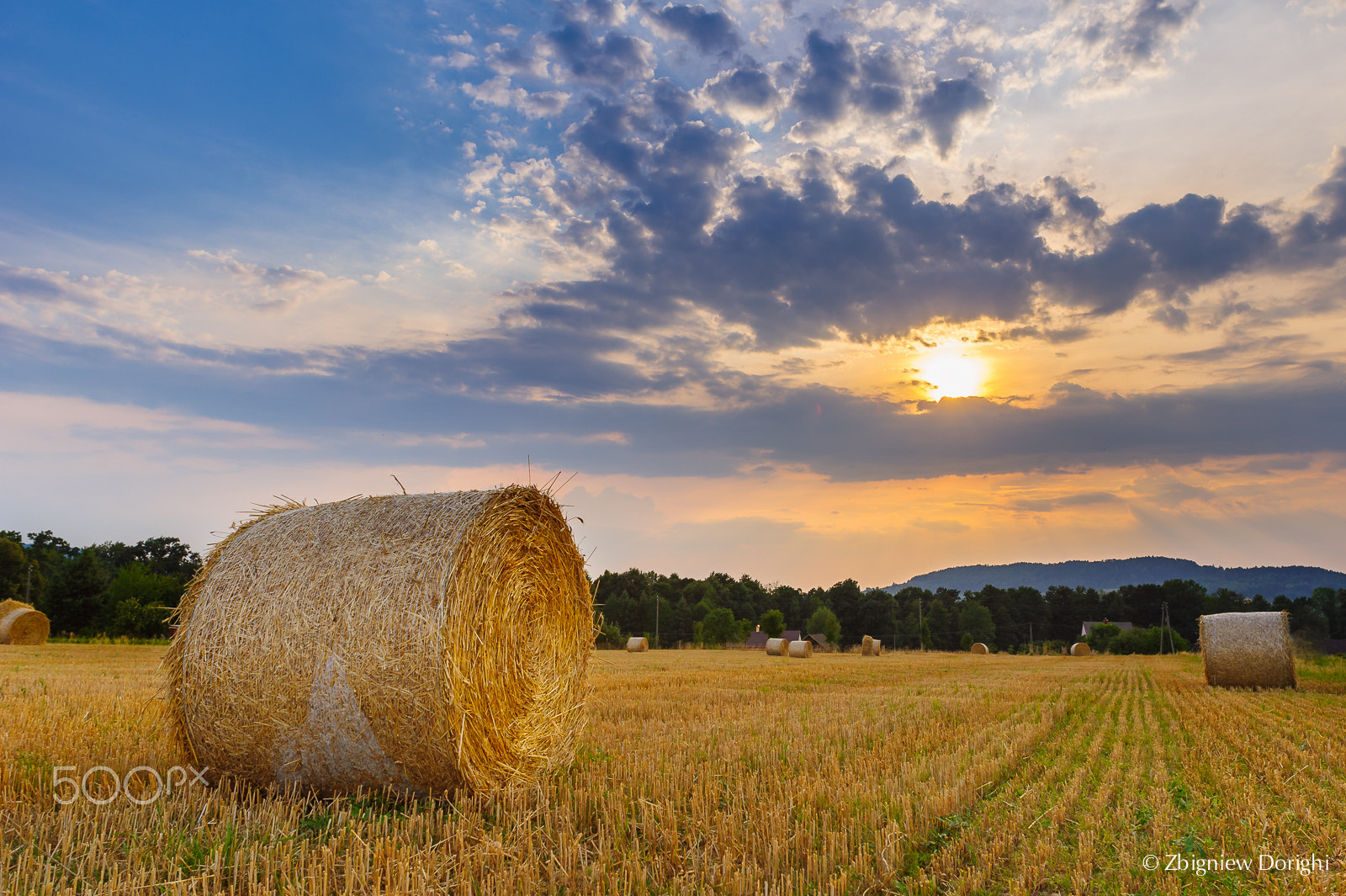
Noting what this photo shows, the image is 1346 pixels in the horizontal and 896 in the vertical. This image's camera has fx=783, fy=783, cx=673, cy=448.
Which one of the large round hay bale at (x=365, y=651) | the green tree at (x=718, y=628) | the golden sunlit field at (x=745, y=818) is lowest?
the green tree at (x=718, y=628)

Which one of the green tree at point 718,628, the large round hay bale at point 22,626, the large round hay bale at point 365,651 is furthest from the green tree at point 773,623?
the large round hay bale at point 365,651

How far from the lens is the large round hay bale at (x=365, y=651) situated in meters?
5.66

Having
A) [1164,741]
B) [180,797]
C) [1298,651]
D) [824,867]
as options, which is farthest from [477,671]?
[1298,651]

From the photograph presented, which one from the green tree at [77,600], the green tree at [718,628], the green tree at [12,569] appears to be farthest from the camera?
the green tree at [718,628]

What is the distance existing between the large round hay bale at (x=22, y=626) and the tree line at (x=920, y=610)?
146 feet

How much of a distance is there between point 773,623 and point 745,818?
64.8 meters

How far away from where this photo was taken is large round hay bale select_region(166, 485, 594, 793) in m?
5.66

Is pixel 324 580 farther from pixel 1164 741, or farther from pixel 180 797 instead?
pixel 1164 741

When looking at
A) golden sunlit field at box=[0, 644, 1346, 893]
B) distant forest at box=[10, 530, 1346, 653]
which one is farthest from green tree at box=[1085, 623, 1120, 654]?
golden sunlit field at box=[0, 644, 1346, 893]

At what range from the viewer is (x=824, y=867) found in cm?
426

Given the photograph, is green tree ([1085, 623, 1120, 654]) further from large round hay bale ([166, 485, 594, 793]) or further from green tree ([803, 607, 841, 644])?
large round hay bale ([166, 485, 594, 793])

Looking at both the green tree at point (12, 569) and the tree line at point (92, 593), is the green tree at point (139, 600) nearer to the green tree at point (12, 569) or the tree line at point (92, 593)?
the tree line at point (92, 593)

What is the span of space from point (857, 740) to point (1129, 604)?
98.5 m

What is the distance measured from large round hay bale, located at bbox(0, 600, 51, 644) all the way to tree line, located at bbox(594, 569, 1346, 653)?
4459 centimetres
